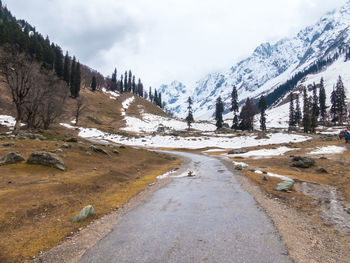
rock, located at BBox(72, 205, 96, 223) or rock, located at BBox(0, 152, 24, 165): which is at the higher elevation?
rock, located at BBox(0, 152, 24, 165)


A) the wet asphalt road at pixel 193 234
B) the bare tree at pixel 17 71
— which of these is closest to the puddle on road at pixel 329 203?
the wet asphalt road at pixel 193 234

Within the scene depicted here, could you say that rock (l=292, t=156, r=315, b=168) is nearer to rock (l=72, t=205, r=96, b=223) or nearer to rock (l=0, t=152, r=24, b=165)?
rock (l=72, t=205, r=96, b=223)

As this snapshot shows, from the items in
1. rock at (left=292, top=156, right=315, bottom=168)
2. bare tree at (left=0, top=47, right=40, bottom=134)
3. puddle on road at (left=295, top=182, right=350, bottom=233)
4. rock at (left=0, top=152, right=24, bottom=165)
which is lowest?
puddle on road at (left=295, top=182, right=350, bottom=233)

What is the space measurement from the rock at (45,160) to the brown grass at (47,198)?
→ 0.57 m

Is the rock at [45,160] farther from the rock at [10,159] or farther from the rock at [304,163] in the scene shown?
the rock at [304,163]

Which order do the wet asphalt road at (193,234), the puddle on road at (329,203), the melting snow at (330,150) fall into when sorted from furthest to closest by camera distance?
1. the melting snow at (330,150)
2. the puddle on road at (329,203)
3. the wet asphalt road at (193,234)

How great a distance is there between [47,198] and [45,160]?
6.82 metres

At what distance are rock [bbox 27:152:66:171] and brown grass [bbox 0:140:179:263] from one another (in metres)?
0.57

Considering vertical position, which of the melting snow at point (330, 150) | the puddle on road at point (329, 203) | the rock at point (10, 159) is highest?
the melting snow at point (330, 150)

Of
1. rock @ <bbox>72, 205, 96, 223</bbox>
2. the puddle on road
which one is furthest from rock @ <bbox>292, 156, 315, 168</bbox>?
rock @ <bbox>72, 205, 96, 223</bbox>

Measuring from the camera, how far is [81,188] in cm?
1366

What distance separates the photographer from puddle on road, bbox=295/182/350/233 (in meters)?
8.99

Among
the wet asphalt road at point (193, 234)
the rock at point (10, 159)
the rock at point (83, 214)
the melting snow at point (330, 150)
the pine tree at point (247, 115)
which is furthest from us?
the pine tree at point (247, 115)

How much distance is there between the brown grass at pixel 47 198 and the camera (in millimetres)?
7383
